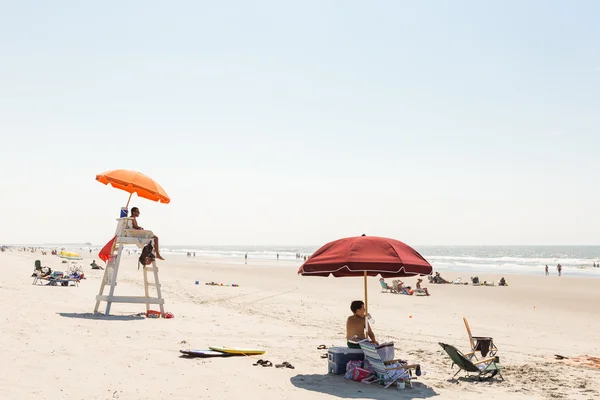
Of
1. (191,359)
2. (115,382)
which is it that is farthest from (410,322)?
(115,382)

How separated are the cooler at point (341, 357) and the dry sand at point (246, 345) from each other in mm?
174

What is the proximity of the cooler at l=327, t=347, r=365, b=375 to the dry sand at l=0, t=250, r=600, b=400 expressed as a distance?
0.17 meters

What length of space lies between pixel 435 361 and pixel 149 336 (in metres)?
6.01

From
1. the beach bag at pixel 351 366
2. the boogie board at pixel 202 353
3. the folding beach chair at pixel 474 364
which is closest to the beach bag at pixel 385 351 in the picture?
the beach bag at pixel 351 366

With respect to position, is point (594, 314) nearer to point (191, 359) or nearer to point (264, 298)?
point (264, 298)

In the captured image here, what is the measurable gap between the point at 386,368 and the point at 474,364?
1761 mm

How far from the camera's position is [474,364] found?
9219 mm

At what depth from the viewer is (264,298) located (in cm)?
2438

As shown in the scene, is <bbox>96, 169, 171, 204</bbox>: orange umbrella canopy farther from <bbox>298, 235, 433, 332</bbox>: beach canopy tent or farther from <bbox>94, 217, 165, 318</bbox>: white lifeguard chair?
<bbox>298, 235, 433, 332</bbox>: beach canopy tent

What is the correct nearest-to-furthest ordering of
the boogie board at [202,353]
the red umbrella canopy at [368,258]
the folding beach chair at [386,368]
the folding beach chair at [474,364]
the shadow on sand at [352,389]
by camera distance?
the shadow on sand at [352,389] → the red umbrella canopy at [368,258] → the folding beach chair at [386,368] → the folding beach chair at [474,364] → the boogie board at [202,353]

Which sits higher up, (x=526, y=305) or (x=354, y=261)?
(x=354, y=261)

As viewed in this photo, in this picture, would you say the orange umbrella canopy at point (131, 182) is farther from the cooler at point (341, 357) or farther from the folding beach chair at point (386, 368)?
the folding beach chair at point (386, 368)

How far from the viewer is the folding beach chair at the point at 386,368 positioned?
28.0ft

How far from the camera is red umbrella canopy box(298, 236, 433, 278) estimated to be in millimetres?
8344
